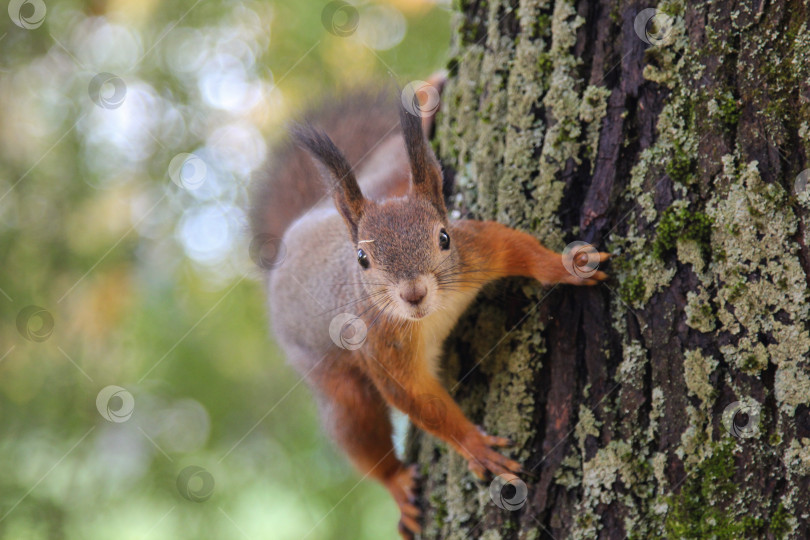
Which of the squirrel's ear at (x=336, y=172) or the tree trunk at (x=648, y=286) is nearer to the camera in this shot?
the tree trunk at (x=648, y=286)

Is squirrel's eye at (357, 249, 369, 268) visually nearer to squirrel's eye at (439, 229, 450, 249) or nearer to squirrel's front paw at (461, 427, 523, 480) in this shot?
squirrel's eye at (439, 229, 450, 249)

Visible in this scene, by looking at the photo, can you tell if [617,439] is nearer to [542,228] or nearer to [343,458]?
[542,228]

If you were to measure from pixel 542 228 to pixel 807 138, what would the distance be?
0.83 m

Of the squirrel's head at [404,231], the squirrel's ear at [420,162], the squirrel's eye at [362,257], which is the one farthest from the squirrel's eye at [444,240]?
the squirrel's eye at [362,257]

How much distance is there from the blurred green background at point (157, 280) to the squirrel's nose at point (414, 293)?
1.33m

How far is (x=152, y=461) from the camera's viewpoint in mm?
3479

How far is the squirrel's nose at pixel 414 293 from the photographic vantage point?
212 centimetres

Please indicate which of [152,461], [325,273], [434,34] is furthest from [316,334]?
[434,34]

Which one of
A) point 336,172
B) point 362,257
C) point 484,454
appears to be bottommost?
point 484,454

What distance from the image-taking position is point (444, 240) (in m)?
2.28

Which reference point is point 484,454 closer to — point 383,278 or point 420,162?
point 383,278

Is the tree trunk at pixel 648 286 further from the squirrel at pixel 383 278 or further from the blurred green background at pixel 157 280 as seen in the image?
the blurred green background at pixel 157 280

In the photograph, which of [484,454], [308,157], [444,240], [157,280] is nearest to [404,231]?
[444,240]

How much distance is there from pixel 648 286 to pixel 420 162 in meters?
0.89
